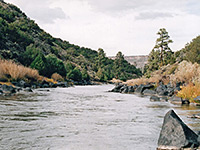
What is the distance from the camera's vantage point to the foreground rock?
16.9 feet

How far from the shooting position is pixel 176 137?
17.6 ft

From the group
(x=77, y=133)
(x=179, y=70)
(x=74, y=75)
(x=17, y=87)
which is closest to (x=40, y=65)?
(x=74, y=75)

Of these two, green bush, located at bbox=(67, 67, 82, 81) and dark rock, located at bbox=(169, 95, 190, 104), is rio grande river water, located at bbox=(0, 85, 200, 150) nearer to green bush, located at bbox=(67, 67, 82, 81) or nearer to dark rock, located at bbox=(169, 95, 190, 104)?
dark rock, located at bbox=(169, 95, 190, 104)

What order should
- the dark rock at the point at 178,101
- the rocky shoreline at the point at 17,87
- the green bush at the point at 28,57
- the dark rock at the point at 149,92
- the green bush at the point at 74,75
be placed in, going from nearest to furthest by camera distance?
the dark rock at the point at 178,101 < the rocky shoreline at the point at 17,87 < the dark rock at the point at 149,92 < the green bush at the point at 28,57 < the green bush at the point at 74,75

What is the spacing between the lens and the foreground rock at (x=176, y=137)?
16.9 feet

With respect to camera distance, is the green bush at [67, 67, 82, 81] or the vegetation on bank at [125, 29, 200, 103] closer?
the vegetation on bank at [125, 29, 200, 103]

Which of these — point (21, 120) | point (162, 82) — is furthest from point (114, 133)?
point (162, 82)

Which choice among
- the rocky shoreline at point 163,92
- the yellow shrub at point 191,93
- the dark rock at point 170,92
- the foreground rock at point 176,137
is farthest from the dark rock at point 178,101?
the foreground rock at point 176,137

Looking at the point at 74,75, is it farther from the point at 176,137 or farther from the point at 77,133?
the point at 176,137

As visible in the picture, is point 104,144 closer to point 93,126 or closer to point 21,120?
point 93,126

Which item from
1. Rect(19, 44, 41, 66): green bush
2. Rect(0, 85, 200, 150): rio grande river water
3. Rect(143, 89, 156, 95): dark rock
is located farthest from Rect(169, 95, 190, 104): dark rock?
Rect(19, 44, 41, 66): green bush

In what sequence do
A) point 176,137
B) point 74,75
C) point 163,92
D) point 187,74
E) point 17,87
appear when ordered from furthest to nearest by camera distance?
point 74,75 → point 17,87 → point 163,92 → point 187,74 → point 176,137

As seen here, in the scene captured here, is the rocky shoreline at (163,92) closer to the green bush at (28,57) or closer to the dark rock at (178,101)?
the dark rock at (178,101)

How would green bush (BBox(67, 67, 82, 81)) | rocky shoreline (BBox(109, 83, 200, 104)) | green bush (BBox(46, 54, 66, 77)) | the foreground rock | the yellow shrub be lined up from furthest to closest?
green bush (BBox(67, 67, 82, 81)) → green bush (BBox(46, 54, 66, 77)) → rocky shoreline (BBox(109, 83, 200, 104)) → the yellow shrub → the foreground rock
